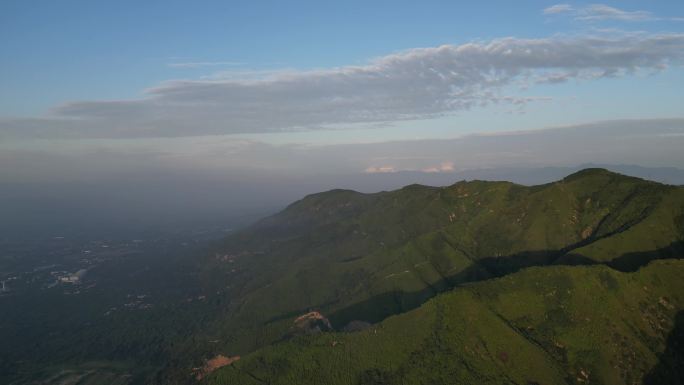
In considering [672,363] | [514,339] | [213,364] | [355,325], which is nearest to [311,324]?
[355,325]

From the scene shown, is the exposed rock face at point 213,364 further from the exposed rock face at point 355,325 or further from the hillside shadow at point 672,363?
the hillside shadow at point 672,363

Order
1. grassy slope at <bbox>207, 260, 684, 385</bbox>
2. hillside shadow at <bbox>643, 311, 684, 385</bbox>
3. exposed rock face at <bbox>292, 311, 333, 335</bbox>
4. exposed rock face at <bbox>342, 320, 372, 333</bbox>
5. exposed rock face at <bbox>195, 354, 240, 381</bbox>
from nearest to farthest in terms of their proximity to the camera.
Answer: hillside shadow at <bbox>643, 311, 684, 385</bbox> → grassy slope at <bbox>207, 260, 684, 385</bbox> → exposed rock face at <bbox>195, 354, 240, 381</bbox> → exposed rock face at <bbox>342, 320, 372, 333</bbox> → exposed rock face at <bbox>292, 311, 333, 335</bbox>

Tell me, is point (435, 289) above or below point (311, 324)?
above

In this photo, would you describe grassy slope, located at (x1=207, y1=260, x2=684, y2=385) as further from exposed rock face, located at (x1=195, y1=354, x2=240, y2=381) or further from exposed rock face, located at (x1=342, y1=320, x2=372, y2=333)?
exposed rock face, located at (x1=195, y1=354, x2=240, y2=381)

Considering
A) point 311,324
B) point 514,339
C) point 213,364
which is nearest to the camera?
point 514,339

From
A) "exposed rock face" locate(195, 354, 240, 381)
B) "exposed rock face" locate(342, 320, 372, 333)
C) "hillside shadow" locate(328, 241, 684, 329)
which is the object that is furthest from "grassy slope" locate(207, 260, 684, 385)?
"hillside shadow" locate(328, 241, 684, 329)

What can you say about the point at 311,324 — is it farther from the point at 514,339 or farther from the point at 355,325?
the point at 514,339
